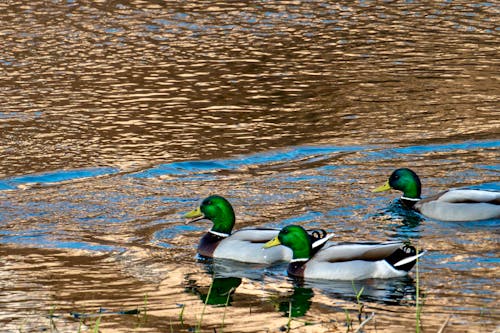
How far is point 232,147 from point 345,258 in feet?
15.4

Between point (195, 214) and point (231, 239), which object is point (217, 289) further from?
point (195, 214)

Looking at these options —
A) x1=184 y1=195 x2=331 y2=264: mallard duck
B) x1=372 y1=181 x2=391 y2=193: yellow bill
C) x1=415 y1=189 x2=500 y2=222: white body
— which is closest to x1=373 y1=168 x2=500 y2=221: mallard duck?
x1=415 y1=189 x2=500 y2=222: white body

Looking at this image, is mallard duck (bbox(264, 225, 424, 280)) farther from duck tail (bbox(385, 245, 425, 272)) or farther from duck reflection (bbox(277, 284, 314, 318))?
duck reflection (bbox(277, 284, 314, 318))

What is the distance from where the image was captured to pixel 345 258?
1012 centimetres

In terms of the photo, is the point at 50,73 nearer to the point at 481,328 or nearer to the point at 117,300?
the point at 117,300

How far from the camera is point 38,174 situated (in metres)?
13.7

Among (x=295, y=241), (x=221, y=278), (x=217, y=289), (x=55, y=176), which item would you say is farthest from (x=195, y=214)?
(x=55, y=176)

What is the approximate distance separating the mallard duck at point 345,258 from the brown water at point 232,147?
0.53 ft

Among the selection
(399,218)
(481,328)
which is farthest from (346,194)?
(481,328)

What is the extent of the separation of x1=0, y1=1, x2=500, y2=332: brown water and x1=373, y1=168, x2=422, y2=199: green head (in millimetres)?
232

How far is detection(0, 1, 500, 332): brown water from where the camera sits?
9469mm

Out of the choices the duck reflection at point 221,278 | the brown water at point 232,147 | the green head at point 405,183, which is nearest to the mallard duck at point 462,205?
the brown water at point 232,147

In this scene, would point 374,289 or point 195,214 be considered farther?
point 195,214

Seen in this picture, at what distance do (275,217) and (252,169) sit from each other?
1.84 m
